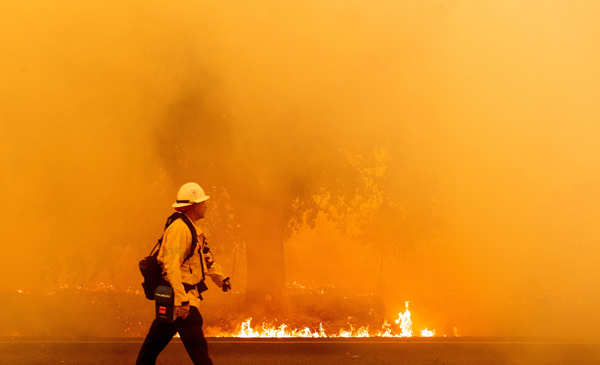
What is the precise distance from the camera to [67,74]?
22.7 ft

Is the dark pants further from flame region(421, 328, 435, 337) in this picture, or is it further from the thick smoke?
flame region(421, 328, 435, 337)

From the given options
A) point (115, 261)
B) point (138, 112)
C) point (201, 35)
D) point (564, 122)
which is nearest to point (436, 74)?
point (564, 122)

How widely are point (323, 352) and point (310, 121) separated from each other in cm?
244

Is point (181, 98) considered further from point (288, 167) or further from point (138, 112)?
point (288, 167)

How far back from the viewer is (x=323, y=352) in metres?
6.34

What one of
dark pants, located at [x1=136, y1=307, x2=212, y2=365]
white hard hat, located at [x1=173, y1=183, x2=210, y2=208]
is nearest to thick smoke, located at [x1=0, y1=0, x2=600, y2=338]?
white hard hat, located at [x1=173, y1=183, x2=210, y2=208]

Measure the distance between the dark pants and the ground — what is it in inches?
63.9

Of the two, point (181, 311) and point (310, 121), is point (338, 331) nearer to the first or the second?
point (310, 121)

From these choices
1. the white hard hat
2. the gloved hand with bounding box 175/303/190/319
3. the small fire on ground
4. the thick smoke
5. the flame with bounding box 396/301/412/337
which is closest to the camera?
the gloved hand with bounding box 175/303/190/319

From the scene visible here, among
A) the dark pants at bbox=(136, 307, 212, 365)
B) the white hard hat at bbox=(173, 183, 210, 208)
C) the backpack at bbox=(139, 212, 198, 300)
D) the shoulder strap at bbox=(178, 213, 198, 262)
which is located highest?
the white hard hat at bbox=(173, 183, 210, 208)

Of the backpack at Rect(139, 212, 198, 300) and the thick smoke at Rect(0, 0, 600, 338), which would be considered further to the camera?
the thick smoke at Rect(0, 0, 600, 338)

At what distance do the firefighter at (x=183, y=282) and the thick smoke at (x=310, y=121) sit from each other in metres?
3.13

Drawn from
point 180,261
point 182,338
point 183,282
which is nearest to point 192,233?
point 180,261

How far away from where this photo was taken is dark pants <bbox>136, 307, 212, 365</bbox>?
4.21 metres
